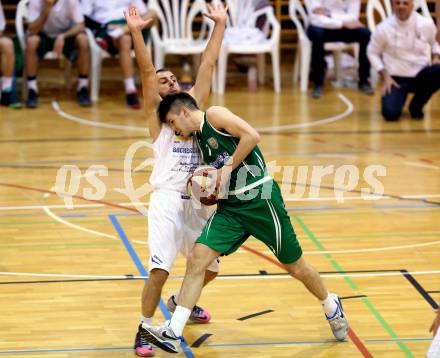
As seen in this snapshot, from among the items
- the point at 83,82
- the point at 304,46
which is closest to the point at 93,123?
the point at 83,82

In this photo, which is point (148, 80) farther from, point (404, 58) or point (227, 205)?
point (404, 58)

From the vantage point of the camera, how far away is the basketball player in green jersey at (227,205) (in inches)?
223

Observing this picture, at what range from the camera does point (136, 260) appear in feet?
25.0

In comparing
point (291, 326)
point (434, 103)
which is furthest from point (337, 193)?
point (434, 103)

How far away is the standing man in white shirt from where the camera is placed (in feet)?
46.3

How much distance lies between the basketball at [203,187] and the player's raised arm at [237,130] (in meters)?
0.17

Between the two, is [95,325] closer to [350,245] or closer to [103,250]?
[103,250]

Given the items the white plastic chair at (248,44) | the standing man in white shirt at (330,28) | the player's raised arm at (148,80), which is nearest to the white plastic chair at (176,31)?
the white plastic chair at (248,44)

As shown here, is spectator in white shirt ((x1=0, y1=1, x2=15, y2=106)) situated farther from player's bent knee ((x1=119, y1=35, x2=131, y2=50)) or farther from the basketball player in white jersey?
the basketball player in white jersey

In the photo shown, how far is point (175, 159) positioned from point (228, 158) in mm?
441

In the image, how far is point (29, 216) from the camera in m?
8.77

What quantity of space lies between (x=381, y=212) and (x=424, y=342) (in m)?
2.96

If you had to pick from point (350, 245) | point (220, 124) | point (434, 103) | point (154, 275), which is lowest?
point (434, 103)

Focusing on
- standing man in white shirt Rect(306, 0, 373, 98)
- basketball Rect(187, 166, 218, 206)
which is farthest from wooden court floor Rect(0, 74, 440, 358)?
standing man in white shirt Rect(306, 0, 373, 98)
